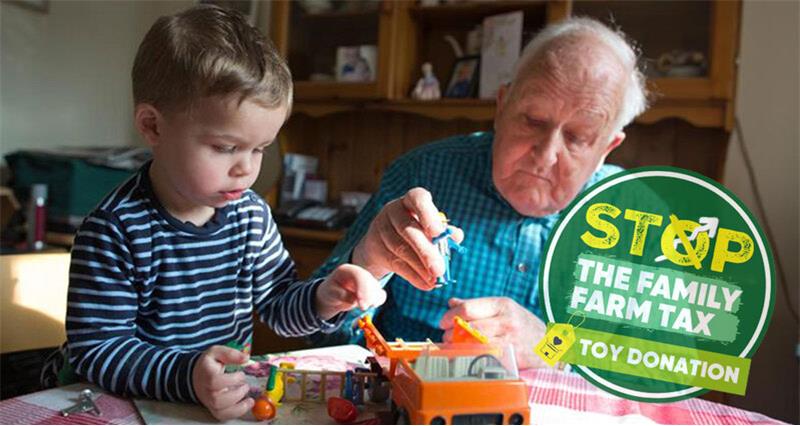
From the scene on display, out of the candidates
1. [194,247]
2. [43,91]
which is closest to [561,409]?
[194,247]

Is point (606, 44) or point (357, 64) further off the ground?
point (357, 64)

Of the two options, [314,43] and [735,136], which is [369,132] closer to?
[314,43]

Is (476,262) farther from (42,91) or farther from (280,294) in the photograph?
(42,91)

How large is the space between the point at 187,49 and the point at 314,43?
6.16 feet

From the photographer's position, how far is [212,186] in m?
0.51

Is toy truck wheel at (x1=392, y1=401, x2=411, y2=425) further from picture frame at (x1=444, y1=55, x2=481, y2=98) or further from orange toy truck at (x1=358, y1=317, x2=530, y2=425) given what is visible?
picture frame at (x1=444, y1=55, x2=481, y2=98)

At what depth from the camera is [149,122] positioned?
54 centimetres

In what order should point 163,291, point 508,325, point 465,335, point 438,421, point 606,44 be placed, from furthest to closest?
point 606,44
point 508,325
point 163,291
point 465,335
point 438,421

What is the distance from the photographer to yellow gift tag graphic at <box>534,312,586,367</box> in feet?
1.42

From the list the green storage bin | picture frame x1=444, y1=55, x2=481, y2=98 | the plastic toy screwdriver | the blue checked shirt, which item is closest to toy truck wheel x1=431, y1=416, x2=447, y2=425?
the plastic toy screwdriver

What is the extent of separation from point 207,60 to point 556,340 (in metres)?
0.33

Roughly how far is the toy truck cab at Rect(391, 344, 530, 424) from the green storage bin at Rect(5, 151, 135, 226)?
6.50ft

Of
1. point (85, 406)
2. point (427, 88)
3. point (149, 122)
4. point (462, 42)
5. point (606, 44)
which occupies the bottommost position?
point (85, 406)

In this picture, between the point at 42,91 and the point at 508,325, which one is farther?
the point at 42,91
